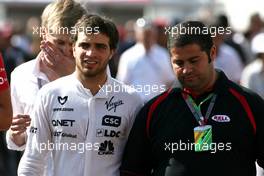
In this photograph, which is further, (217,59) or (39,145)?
(217,59)

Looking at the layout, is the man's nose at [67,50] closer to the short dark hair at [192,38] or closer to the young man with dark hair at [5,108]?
the short dark hair at [192,38]

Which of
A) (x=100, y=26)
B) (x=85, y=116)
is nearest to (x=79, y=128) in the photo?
(x=85, y=116)

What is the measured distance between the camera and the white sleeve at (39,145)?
5.35m

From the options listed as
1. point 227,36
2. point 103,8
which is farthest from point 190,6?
point 227,36

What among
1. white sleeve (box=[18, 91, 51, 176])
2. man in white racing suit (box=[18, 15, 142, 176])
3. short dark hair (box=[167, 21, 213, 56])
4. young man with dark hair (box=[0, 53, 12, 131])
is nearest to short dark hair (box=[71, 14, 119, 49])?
man in white racing suit (box=[18, 15, 142, 176])

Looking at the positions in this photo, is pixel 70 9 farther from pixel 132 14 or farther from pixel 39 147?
pixel 132 14

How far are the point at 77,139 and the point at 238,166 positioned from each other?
1006 millimetres

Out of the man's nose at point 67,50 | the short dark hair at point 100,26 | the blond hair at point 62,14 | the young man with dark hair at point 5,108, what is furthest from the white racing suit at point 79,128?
the young man with dark hair at point 5,108

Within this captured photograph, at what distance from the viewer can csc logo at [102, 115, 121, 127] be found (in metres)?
5.32

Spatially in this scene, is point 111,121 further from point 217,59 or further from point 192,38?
point 217,59

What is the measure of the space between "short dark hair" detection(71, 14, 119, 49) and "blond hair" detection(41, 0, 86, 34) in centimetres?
30

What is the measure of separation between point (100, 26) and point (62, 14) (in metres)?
0.55

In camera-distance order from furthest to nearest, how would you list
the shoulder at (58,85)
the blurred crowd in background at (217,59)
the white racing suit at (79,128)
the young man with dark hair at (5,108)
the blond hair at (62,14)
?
1. the blurred crowd in background at (217,59)
2. the blond hair at (62,14)
3. the shoulder at (58,85)
4. the white racing suit at (79,128)
5. the young man with dark hair at (5,108)

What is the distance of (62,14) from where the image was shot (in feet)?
19.1
